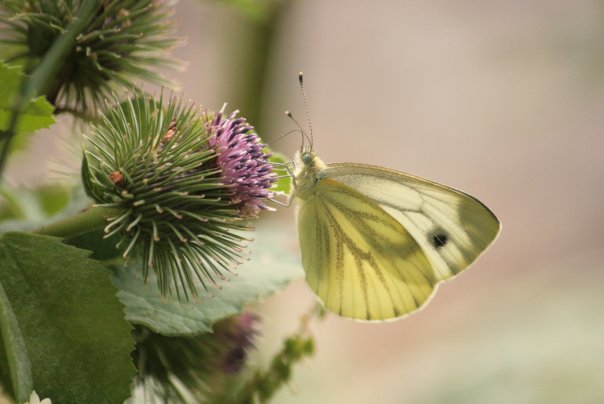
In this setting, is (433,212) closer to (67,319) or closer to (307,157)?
(307,157)

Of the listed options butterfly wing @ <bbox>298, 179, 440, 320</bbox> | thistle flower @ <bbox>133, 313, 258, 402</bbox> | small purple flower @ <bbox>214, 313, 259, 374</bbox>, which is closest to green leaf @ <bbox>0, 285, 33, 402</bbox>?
thistle flower @ <bbox>133, 313, 258, 402</bbox>

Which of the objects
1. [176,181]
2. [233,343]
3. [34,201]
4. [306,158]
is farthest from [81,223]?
[306,158]

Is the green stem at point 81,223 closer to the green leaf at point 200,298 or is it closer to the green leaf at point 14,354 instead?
the green leaf at point 200,298

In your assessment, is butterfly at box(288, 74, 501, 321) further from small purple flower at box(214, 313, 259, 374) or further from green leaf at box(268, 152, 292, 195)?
small purple flower at box(214, 313, 259, 374)

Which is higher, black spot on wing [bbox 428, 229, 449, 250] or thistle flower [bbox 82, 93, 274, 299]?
black spot on wing [bbox 428, 229, 449, 250]

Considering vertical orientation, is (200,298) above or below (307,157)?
below

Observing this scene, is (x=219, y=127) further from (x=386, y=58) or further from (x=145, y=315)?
(x=386, y=58)
